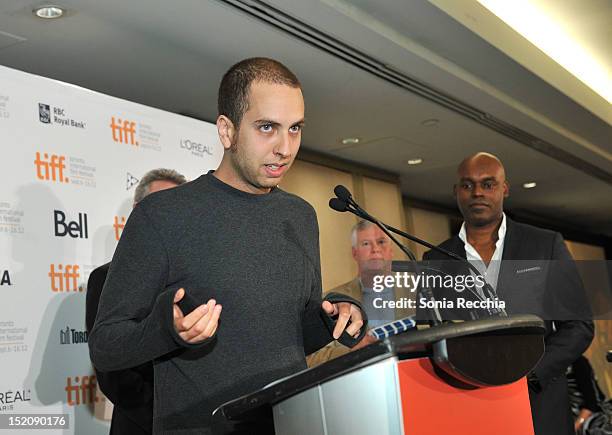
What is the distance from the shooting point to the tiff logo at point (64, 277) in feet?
10.4

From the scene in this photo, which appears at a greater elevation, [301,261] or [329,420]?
[301,261]

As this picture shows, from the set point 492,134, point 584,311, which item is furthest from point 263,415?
point 492,134

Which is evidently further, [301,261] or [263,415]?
[301,261]

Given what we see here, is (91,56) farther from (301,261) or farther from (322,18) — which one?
(301,261)

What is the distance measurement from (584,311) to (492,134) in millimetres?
4497

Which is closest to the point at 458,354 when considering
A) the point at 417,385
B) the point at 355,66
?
the point at 417,385

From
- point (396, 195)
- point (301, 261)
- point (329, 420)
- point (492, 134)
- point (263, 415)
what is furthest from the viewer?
point (396, 195)

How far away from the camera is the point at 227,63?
490 cm

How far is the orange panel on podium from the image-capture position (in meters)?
1.18

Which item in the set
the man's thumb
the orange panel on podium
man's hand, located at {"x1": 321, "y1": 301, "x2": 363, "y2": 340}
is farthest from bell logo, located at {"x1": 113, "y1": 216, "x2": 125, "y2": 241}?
the orange panel on podium

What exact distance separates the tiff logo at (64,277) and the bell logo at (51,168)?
0.36m

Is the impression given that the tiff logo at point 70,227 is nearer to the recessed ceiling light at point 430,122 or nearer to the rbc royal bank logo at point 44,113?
the rbc royal bank logo at point 44,113

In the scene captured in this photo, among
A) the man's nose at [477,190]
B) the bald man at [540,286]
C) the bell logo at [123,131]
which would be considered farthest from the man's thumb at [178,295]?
the bell logo at [123,131]

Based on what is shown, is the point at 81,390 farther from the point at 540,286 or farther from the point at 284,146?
the point at 284,146
